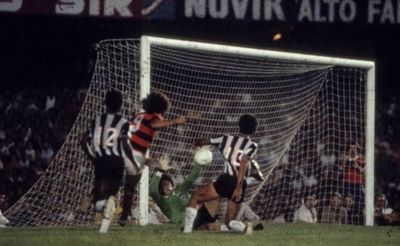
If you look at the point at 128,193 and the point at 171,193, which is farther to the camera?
the point at 171,193

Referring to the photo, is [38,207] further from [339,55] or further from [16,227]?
[339,55]

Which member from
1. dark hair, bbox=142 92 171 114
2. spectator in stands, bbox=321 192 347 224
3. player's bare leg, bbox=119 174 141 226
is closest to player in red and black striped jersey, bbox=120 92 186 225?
dark hair, bbox=142 92 171 114

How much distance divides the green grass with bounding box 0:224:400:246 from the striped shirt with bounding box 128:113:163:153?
3.00ft

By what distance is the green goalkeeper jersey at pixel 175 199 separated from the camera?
12.7m

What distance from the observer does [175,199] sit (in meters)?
12.7

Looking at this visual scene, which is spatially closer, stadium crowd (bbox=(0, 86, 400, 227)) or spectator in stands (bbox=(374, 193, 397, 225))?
spectator in stands (bbox=(374, 193, 397, 225))

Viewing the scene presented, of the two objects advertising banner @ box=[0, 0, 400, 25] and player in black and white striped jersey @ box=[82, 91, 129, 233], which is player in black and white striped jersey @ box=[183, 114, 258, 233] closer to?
player in black and white striped jersey @ box=[82, 91, 129, 233]

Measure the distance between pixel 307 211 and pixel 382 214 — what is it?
116 centimetres

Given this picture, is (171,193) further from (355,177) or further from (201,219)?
(355,177)

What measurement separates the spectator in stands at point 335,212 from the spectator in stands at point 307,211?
25 cm

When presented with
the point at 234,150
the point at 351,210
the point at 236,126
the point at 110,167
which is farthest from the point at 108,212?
the point at 351,210

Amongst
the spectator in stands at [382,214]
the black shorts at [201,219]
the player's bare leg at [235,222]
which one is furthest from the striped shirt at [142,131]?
the spectator in stands at [382,214]

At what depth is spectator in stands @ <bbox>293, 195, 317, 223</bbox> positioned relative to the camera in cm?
1471

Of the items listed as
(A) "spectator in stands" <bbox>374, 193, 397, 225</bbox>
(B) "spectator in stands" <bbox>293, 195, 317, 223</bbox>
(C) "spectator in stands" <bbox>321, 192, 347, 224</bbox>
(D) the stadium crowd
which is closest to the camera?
(B) "spectator in stands" <bbox>293, 195, 317, 223</bbox>
